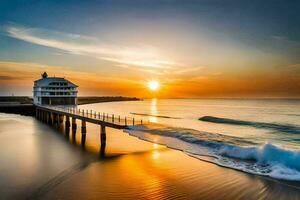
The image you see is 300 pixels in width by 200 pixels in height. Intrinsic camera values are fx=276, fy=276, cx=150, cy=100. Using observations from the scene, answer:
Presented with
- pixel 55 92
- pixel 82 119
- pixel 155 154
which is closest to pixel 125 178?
pixel 155 154

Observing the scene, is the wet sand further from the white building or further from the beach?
the white building

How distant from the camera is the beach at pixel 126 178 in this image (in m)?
11.3

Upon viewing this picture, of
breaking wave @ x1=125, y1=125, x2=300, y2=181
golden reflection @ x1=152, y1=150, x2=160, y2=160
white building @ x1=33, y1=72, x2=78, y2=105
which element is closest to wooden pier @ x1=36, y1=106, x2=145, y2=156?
breaking wave @ x1=125, y1=125, x2=300, y2=181

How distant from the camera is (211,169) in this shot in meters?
15.2

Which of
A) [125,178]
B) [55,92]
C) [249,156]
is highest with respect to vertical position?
[55,92]

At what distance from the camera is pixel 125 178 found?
13.5 m

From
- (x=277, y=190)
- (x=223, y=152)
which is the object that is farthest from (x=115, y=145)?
(x=277, y=190)

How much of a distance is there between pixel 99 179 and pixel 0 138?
1832 cm

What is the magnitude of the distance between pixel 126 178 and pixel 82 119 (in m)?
16.4

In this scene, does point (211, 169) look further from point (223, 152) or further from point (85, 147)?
point (85, 147)

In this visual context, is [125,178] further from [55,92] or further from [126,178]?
[55,92]

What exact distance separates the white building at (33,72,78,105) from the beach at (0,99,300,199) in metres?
39.5

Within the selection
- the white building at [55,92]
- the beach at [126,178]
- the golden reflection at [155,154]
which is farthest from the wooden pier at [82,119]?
the white building at [55,92]

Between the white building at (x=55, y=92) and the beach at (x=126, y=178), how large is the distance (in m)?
39.5
